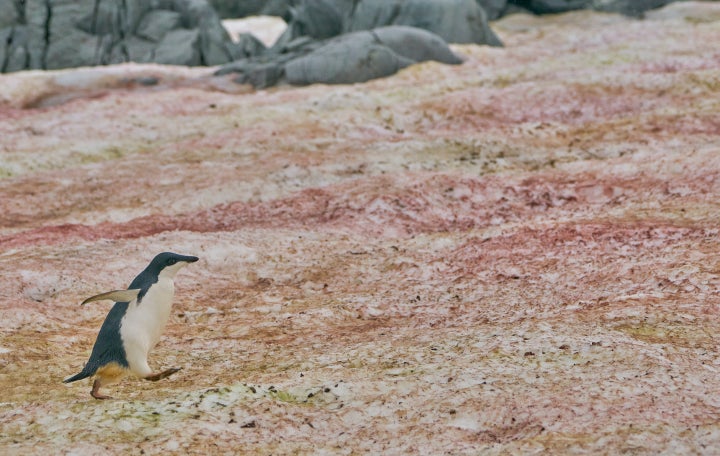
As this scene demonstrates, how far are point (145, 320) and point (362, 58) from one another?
40132mm

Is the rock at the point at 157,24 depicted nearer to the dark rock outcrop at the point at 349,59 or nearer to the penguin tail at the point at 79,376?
the dark rock outcrop at the point at 349,59

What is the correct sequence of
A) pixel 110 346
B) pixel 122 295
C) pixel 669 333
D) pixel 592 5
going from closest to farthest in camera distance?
pixel 110 346, pixel 122 295, pixel 669 333, pixel 592 5

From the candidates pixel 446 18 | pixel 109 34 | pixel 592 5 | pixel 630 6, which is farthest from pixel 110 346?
pixel 592 5

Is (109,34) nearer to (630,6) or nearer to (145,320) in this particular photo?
(630,6)

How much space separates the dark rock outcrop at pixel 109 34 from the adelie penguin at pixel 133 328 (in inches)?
2197

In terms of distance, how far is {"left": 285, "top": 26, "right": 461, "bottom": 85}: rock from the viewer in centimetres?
5112

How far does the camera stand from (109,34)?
71.1 metres

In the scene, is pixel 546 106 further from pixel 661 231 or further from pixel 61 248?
pixel 61 248

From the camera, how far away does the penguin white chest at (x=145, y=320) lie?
13.3 metres

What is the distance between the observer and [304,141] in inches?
1437

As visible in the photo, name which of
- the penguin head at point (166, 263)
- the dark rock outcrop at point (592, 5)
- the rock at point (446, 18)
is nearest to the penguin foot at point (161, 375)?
the penguin head at point (166, 263)

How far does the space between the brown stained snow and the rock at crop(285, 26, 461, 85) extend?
462 centimetres

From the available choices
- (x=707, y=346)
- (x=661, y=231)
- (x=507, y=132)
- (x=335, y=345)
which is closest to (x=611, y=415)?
(x=707, y=346)

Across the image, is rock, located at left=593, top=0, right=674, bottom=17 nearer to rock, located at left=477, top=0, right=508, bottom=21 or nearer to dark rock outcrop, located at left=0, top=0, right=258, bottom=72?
rock, located at left=477, top=0, right=508, bottom=21
